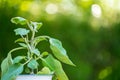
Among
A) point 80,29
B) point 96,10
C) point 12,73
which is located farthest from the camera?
point 96,10

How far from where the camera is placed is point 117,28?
13.0 feet

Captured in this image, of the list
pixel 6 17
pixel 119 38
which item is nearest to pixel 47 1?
pixel 6 17

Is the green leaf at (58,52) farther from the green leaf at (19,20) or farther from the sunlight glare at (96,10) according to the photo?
the sunlight glare at (96,10)

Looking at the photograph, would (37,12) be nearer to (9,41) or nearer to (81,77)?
(9,41)

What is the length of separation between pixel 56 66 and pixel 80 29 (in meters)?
2.71

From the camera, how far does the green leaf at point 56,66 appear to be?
1.03 meters

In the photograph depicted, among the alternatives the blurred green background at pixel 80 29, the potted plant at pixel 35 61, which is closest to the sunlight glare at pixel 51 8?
the blurred green background at pixel 80 29

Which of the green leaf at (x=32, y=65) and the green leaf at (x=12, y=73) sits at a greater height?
the green leaf at (x=32, y=65)

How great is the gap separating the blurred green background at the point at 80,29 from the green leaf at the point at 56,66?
239cm

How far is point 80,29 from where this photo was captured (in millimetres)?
3738

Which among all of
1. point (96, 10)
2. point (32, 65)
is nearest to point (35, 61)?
point (32, 65)

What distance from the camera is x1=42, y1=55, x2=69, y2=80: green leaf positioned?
1034mm

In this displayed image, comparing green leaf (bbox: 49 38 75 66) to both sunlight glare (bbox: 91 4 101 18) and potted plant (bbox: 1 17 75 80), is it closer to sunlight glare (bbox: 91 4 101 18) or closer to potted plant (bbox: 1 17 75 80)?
potted plant (bbox: 1 17 75 80)

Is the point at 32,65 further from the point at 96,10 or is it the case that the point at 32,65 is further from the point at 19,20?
the point at 96,10
